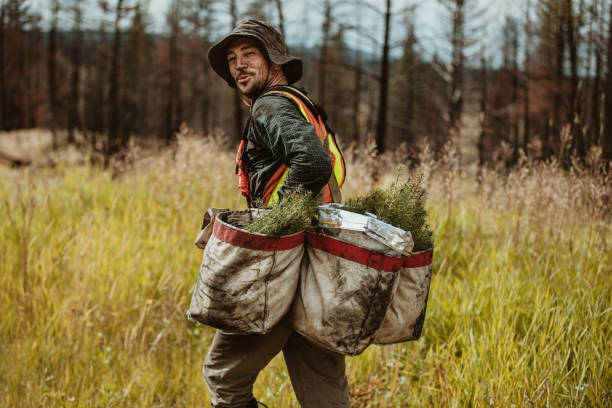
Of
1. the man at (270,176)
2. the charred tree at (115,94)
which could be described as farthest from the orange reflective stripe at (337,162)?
the charred tree at (115,94)

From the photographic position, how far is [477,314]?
8.10ft

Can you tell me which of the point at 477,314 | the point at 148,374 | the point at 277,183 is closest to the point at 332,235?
the point at 277,183

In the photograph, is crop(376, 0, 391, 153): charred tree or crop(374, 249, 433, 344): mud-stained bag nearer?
crop(374, 249, 433, 344): mud-stained bag

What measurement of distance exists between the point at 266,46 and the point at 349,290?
42.0 inches

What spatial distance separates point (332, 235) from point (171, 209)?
10.3 feet

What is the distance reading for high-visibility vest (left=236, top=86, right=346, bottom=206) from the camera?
1563mm

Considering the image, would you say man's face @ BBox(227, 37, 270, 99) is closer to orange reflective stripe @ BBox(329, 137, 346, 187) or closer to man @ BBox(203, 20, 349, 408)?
man @ BBox(203, 20, 349, 408)

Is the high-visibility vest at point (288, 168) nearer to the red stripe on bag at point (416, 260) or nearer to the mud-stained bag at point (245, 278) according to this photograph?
the mud-stained bag at point (245, 278)

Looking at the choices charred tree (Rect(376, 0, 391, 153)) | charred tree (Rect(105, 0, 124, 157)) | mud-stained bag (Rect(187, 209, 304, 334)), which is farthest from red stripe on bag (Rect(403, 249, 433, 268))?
charred tree (Rect(105, 0, 124, 157))

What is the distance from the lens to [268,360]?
1595 millimetres

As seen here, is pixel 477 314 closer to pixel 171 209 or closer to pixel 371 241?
pixel 371 241

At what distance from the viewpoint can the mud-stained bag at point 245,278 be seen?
4.13 ft

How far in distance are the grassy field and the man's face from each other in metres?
1.62

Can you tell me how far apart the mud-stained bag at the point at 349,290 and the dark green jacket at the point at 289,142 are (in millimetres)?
210
